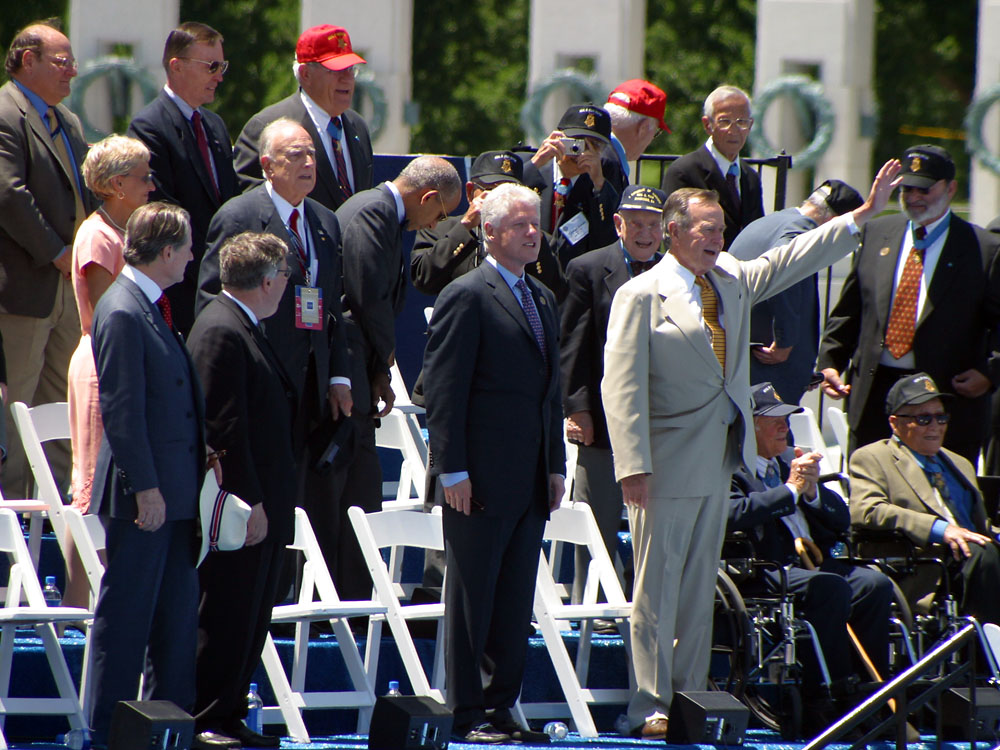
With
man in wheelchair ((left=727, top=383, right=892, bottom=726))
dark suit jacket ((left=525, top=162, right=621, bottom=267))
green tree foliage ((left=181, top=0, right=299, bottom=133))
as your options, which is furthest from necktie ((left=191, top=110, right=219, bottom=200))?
green tree foliage ((left=181, top=0, right=299, bottom=133))

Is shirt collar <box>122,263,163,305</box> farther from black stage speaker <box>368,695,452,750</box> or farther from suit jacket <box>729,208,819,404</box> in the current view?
suit jacket <box>729,208,819,404</box>

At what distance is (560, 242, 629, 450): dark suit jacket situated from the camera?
7.06m

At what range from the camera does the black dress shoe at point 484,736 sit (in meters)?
6.01

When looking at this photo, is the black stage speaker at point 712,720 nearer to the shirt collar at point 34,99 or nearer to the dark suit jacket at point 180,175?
Result: the dark suit jacket at point 180,175

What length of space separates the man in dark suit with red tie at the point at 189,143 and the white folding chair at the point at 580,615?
1786 millimetres

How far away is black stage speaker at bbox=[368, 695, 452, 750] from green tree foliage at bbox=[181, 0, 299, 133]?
67.9ft

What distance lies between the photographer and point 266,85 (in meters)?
26.4

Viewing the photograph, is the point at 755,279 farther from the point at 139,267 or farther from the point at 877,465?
the point at 139,267

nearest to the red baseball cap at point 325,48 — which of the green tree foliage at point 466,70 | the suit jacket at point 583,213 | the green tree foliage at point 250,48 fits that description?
the suit jacket at point 583,213

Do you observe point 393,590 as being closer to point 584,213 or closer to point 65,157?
point 584,213

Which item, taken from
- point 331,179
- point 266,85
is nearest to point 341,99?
point 331,179

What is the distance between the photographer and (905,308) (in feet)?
26.2

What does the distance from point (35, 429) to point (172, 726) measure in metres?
2.10

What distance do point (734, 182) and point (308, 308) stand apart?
299cm
